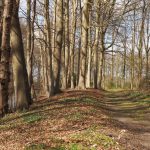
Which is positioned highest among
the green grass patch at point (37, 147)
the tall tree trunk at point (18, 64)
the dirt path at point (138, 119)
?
the tall tree trunk at point (18, 64)

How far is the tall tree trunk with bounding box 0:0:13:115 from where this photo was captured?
15.7 meters

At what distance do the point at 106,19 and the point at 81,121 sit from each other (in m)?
26.0

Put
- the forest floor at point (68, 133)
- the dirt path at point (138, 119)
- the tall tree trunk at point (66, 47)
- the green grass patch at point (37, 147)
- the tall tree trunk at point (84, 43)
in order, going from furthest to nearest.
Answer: the tall tree trunk at point (66, 47)
the tall tree trunk at point (84, 43)
the dirt path at point (138, 119)
the forest floor at point (68, 133)
the green grass patch at point (37, 147)

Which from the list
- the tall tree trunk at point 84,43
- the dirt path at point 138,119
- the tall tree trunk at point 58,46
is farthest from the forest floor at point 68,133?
the tall tree trunk at point 84,43

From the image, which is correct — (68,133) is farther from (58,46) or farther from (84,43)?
(84,43)

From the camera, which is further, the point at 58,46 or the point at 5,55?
the point at 58,46

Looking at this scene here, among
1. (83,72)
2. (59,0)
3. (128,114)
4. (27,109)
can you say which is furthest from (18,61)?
(83,72)

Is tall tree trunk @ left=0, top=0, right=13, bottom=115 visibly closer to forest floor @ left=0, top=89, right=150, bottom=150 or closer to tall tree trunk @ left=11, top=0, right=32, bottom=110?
forest floor @ left=0, top=89, right=150, bottom=150

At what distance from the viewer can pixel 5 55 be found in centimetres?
1608

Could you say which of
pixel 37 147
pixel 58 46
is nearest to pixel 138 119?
pixel 37 147

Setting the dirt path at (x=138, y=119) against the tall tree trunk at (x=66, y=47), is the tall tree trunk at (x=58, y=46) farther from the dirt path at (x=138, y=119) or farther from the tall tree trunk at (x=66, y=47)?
the tall tree trunk at (x=66, y=47)

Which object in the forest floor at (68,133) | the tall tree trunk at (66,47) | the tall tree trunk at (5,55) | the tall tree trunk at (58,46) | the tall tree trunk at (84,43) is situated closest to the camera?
the forest floor at (68,133)

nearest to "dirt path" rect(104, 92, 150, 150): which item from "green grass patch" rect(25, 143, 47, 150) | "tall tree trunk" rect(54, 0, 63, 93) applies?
"green grass patch" rect(25, 143, 47, 150)

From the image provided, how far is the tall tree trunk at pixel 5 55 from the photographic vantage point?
15.7 meters
